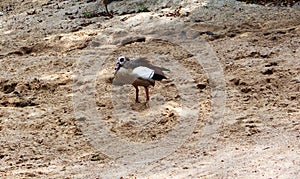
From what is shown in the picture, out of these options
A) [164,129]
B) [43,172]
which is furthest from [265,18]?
[43,172]

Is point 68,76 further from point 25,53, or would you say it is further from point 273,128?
point 273,128

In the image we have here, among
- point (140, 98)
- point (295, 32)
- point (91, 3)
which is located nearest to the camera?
point (140, 98)

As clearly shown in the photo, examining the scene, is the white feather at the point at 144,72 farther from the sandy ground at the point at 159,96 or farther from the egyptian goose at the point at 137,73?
the sandy ground at the point at 159,96

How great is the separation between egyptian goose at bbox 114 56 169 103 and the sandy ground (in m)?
0.33

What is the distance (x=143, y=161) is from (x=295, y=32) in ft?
14.7

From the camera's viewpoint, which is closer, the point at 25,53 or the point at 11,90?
the point at 11,90

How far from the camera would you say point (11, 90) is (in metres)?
7.61

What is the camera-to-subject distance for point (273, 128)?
537 centimetres

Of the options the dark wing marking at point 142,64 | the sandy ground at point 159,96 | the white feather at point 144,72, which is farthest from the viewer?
the dark wing marking at point 142,64

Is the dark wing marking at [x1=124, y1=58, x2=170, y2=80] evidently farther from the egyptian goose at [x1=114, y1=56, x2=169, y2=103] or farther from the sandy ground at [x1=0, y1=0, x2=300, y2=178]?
the sandy ground at [x1=0, y1=0, x2=300, y2=178]

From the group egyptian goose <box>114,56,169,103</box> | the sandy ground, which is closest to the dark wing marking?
egyptian goose <box>114,56,169,103</box>

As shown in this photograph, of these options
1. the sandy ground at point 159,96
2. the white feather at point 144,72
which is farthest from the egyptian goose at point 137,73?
the sandy ground at point 159,96

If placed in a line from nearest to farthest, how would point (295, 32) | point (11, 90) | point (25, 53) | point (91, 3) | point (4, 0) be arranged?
point (11, 90) → point (295, 32) → point (25, 53) → point (91, 3) → point (4, 0)

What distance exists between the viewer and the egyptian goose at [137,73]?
20.3 feet
